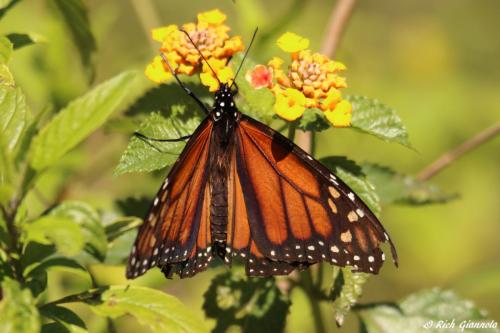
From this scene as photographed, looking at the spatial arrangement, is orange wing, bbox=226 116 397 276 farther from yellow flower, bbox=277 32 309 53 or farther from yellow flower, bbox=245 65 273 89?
yellow flower, bbox=277 32 309 53

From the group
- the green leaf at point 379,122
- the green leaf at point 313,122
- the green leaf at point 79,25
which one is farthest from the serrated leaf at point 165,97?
the green leaf at point 379,122

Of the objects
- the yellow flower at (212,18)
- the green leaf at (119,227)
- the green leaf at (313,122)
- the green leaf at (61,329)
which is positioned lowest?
the green leaf at (61,329)

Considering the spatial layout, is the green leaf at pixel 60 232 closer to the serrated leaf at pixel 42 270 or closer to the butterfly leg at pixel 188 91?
the serrated leaf at pixel 42 270

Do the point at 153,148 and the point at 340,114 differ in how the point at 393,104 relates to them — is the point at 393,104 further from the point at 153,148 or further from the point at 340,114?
the point at 153,148

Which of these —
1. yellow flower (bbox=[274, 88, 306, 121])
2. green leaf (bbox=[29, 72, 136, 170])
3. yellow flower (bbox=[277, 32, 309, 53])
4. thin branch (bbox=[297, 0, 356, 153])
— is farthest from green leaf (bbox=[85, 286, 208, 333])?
thin branch (bbox=[297, 0, 356, 153])

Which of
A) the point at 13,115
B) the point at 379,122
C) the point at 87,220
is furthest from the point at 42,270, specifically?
the point at 379,122

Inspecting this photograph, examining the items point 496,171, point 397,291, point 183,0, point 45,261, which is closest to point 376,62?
point 496,171

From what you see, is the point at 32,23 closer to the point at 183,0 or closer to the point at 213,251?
the point at 213,251
